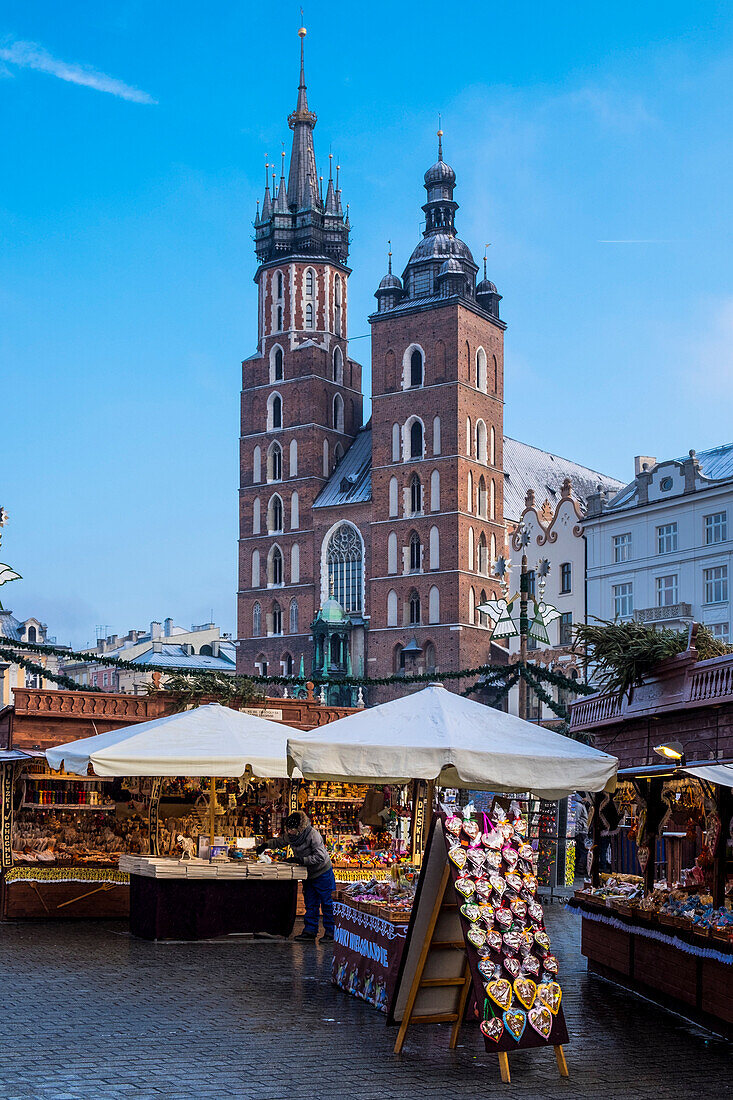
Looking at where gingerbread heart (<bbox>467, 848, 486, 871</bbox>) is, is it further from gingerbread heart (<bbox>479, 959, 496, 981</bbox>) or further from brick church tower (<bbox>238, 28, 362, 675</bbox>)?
brick church tower (<bbox>238, 28, 362, 675</bbox>)

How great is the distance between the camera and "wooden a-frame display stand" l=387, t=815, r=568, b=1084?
28.9 ft

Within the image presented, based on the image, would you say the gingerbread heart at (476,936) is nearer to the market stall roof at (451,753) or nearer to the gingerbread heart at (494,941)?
the gingerbread heart at (494,941)

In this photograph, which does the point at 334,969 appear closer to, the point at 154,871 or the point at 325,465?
the point at 154,871

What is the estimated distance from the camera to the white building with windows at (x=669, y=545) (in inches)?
1732

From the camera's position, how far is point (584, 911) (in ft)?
40.8

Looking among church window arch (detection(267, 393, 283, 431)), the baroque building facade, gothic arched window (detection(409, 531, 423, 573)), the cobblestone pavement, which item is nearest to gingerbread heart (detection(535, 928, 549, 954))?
the cobblestone pavement

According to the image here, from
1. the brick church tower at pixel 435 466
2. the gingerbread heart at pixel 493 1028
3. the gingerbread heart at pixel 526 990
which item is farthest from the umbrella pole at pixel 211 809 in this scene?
the brick church tower at pixel 435 466

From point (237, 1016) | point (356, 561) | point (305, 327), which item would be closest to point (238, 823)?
point (237, 1016)

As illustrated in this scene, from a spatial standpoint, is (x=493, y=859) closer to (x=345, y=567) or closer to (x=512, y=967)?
(x=512, y=967)

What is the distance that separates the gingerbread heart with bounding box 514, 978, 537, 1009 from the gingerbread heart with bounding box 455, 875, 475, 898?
59 centimetres

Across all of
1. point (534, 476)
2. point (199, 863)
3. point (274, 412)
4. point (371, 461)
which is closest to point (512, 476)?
point (534, 476)

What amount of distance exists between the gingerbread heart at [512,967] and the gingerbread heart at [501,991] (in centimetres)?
7

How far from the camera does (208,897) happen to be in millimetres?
13945

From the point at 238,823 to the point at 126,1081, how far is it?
11.6 m
